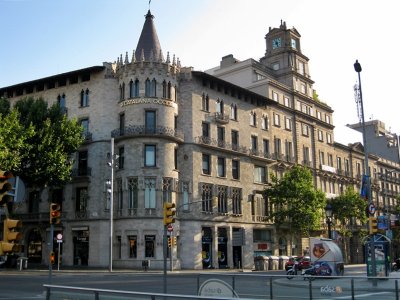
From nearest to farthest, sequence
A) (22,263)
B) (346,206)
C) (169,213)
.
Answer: (169,213)
(22,263)
(346,206)

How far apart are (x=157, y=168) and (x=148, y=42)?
13341mm

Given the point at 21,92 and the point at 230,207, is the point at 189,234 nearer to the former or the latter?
the point at 230,207

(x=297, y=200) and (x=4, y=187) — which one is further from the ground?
(x=297, y=200)

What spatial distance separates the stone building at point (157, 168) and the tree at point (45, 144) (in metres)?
4.42

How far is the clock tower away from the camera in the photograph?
223 ft

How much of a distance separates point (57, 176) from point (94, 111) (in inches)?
394

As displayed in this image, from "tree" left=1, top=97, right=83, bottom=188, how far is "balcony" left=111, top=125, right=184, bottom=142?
4.15 metres

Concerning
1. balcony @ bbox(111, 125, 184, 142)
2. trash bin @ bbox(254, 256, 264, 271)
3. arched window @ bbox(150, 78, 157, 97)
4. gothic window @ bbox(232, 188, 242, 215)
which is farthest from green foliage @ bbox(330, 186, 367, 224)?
arched window @ bbox(150, 78, 157, 97)

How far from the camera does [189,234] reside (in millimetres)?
48250

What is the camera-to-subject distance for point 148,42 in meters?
50.5

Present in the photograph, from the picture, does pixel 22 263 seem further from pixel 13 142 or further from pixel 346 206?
pixel 346 206

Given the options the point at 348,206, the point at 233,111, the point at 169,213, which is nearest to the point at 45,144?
the point at 233,111

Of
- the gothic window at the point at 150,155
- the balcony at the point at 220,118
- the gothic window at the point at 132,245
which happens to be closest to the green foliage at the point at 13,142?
the gothic window at the point at 150,155

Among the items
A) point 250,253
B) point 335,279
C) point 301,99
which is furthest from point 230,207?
point 335,279
